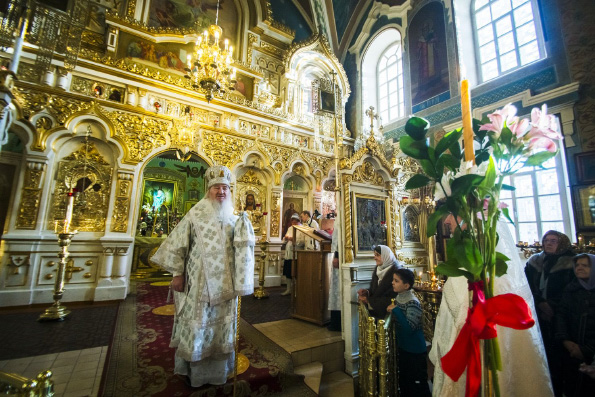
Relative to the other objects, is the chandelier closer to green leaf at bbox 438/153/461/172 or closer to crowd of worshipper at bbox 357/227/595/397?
crowd of worshipper at bbox 357/227/595/397

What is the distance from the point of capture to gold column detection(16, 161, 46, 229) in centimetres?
505

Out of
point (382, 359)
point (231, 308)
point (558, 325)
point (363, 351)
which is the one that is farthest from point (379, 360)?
point (558, 325)

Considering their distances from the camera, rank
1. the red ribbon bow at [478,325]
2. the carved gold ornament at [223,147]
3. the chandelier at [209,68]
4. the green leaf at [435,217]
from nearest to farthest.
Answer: the red ribbon bow at [478,325], the green leaf at [435,217], the chandelier at [209,68], the carved gold ornament at [223,147]

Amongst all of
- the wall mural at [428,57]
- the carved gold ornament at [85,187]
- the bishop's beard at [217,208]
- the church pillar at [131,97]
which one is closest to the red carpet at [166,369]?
the bishop's beard at [217,208]

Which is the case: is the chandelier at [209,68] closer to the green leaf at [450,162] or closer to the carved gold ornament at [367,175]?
the carved gold ornament at [367,175]

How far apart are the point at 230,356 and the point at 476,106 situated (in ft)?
28.2

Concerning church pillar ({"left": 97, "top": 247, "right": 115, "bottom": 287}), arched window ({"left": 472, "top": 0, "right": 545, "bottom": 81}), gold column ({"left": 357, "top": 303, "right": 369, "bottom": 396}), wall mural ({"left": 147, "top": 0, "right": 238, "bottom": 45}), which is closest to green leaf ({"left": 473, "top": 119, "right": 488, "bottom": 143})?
gold column ({"left": 357, "top": 303, "right": 369, "bottom": 396})

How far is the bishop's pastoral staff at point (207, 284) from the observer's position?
2332mm

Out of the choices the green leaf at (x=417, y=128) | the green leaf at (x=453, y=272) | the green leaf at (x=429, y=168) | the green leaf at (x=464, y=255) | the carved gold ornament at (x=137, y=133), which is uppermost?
the carved gold ornament at (x=137, y=133)

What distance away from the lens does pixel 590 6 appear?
17.9 feet

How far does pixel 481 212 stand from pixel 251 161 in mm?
7174

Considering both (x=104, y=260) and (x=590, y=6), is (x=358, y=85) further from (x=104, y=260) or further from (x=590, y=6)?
(x=104, y=260)

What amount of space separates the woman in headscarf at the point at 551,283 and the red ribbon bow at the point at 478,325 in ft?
8.41

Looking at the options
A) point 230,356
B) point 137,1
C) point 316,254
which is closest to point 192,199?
point 137,1
